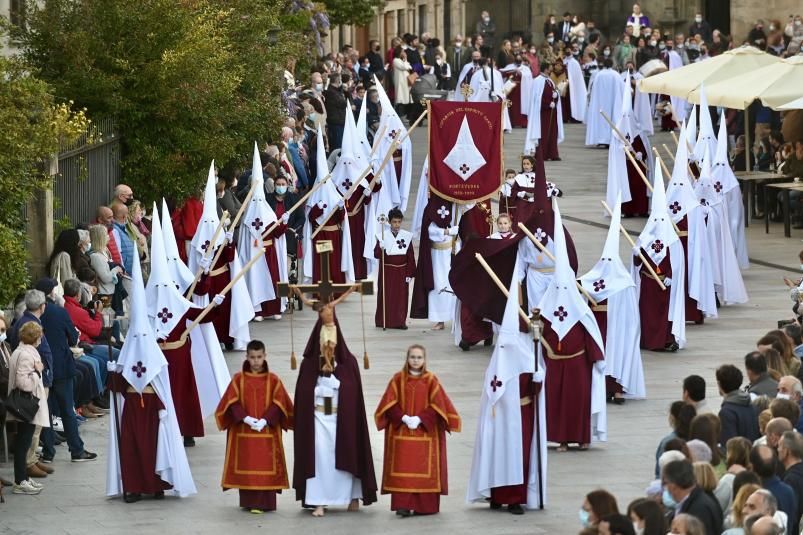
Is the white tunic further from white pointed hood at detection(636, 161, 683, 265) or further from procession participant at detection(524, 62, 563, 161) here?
procession participant at detection(524, 62, 563, 161)

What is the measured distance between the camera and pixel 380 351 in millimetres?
22188

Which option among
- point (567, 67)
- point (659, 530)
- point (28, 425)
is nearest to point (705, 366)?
point (28, 425)

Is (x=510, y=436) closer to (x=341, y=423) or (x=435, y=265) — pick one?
(x=341, y=423)

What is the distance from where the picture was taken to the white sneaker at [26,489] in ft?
52.6

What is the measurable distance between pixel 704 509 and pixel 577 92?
32536 mm

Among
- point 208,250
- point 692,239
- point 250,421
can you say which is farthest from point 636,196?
point 250,421

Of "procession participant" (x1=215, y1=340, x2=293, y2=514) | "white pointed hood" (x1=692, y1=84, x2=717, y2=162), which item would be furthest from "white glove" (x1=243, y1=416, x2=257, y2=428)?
"white pointed hood" (x1=692, y1=84, x2=717, y2=162)

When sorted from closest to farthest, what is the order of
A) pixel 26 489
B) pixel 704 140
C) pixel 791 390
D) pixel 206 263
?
pixel 791 390 < pixel 26 489 < pixel 206 263 < pixel 704 140

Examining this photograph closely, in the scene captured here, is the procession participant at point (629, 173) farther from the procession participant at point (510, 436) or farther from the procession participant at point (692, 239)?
the procession participant at point (510, 436)

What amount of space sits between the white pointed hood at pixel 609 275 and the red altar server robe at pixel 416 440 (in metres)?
3.32

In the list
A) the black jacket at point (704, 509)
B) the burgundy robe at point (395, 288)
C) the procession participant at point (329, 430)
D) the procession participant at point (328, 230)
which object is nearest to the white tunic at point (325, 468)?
the procession participant at point (329, 430)

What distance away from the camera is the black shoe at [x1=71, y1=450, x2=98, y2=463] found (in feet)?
56.2

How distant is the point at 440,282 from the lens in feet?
77.0

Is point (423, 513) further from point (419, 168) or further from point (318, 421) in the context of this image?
point (419, 168)
